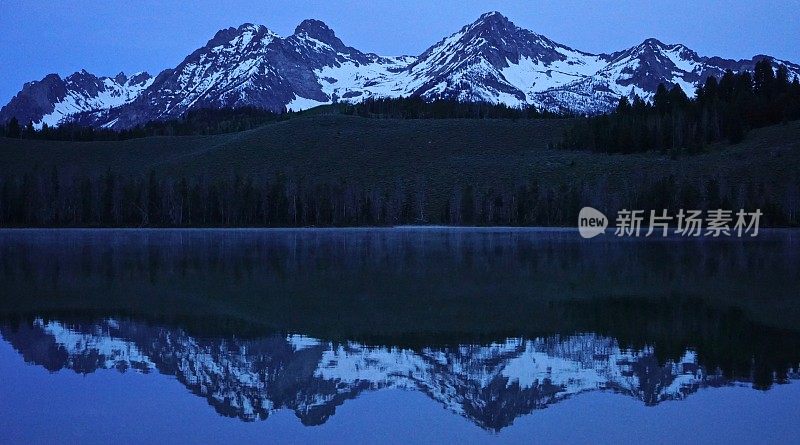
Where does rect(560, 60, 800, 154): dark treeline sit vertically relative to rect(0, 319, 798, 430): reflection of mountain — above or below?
above

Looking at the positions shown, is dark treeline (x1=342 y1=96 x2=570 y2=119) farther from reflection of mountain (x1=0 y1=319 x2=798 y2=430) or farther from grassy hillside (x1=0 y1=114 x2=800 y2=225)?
reflection of mountain (x1=0 y1=319 x2=798 y2=430)

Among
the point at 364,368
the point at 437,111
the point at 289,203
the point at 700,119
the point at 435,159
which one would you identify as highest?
the point at 437,111

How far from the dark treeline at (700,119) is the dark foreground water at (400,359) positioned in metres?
Result: 101

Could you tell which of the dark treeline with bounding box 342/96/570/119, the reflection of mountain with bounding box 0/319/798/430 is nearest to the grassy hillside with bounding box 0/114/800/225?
the dark treeline with bounding box 342/96/570/119

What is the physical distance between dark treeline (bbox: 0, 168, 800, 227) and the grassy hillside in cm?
111

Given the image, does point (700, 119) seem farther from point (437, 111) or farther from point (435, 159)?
point (437, 111)

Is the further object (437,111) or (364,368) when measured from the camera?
(437,111)

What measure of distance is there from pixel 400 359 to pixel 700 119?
12231cm

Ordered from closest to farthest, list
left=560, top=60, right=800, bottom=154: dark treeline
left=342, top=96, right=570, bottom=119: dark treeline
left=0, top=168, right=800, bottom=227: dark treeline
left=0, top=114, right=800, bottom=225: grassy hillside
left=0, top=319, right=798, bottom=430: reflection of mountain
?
1. left=0, top=319, right=798, bottom=430: reflection of mountain
2. left=0, top=168, right=800, bottom=227: dark treeline
3. left=0, top=114, right=800, bottom=225: grassy hillside
4. left=560, top=60, right=800, bottom=154: dark treeline
5. left=342, top=96, right=570, bottom=119: dark treeline

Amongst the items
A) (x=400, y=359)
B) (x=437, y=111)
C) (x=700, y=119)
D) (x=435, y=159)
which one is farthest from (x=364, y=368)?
(x=437, y=111)

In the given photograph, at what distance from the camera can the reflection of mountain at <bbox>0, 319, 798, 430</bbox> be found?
38.4 feet

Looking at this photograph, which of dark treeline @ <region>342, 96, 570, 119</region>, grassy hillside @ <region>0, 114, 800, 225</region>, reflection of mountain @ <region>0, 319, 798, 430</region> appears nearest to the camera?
reflection of mountain @ <region>0, 319, 798, 430</region>

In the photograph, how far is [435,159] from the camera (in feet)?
433

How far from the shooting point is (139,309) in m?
20.2
